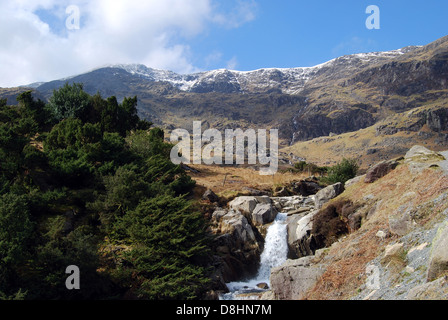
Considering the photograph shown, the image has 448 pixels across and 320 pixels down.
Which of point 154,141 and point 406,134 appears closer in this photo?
point 154,141

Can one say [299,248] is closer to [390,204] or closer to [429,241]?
[390,204]

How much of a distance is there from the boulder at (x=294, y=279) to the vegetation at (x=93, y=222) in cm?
573

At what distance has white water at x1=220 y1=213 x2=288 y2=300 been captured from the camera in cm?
2419

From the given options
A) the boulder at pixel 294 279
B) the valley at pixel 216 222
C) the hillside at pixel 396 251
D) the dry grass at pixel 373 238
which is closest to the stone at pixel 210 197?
the valley at pixel 216 222

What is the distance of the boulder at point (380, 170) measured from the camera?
26609mm

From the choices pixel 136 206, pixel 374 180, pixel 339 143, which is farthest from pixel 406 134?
pixel 136 206

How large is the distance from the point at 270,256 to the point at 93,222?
51.3 ft

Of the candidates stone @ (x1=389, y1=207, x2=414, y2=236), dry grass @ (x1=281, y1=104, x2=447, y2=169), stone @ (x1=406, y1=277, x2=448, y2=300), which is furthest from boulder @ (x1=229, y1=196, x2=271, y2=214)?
dry grass @ (x1=281, y1=104, x2=447, y2=169)

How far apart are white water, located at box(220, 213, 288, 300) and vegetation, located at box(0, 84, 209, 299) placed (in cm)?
337

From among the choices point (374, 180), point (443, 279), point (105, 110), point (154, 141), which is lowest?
point (443, 279)

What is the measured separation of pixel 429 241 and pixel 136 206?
66.0ft

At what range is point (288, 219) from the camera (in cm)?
3045

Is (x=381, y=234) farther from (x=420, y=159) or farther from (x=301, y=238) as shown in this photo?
(x=420, y=159)

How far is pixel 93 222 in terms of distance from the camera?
1040 inches
